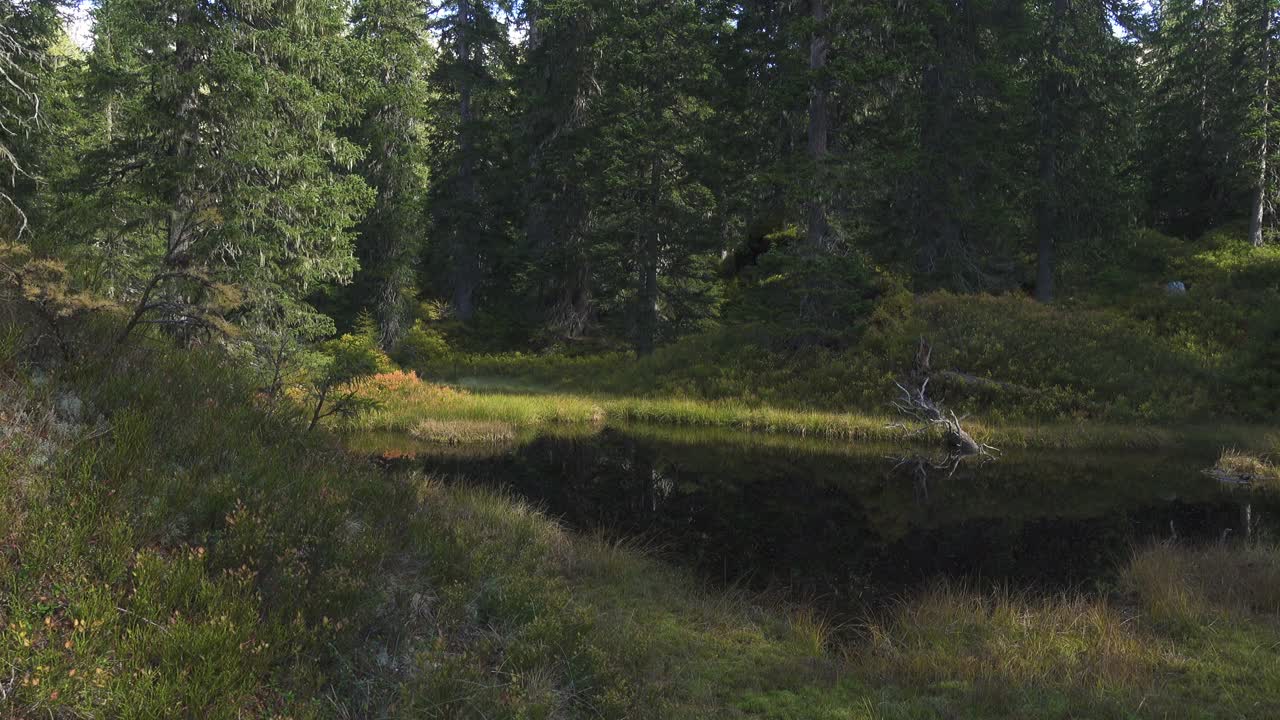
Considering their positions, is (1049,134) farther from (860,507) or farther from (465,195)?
(465,195)

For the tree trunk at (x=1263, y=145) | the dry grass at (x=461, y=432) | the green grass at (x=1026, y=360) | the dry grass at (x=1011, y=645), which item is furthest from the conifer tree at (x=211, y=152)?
the tree trunk at (x=1263, y=145)

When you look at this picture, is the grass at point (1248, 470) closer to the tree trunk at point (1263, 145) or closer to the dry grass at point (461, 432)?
the dry grass at point (461, 432)

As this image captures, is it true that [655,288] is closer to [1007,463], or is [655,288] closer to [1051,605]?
[1007,463]

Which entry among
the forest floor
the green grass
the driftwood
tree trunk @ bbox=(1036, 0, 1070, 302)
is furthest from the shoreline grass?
tree trunk @ bbox=(1036, 0, 1070, 302)

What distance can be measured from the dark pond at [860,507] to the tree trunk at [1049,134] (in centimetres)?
1291

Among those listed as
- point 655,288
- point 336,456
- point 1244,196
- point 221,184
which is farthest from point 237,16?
point 1244,196

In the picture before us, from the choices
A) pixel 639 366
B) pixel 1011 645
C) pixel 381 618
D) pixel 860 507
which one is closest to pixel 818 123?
pixel 639 366

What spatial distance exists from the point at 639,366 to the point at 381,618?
22116mm

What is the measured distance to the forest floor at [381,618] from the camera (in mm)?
3832

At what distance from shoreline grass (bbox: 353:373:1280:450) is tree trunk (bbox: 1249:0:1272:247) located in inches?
808

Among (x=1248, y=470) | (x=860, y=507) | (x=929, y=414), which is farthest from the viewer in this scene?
(x=929, y=414)

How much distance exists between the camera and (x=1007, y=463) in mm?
16156

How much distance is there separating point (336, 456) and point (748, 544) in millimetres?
5760

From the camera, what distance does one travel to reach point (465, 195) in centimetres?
3678
